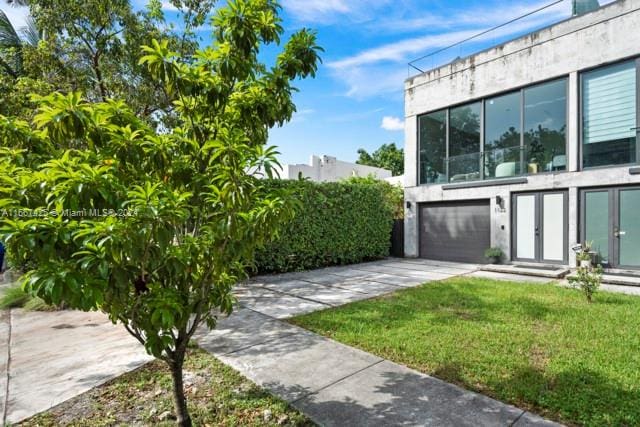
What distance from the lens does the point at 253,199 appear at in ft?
7.13

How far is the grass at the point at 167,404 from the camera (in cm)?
273

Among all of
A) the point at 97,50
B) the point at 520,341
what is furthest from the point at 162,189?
the point at 97,50

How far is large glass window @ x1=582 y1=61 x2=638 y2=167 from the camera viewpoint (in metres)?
8.38

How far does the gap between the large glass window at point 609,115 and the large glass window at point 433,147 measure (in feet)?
13.2

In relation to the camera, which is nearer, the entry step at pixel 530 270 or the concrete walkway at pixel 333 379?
the concrete walkway at pixel 333 379

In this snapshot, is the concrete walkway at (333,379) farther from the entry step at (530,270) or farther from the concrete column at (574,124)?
the concrete column at (574,124)

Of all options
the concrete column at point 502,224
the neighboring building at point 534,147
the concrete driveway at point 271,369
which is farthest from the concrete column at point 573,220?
the concrete driveway at point 271,369

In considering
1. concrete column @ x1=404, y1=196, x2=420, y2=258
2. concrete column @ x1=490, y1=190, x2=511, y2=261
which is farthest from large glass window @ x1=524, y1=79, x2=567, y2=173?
concrete column @ x1=404, y1=196, x2=420, y2=258

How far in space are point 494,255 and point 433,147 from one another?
4365 millimetres

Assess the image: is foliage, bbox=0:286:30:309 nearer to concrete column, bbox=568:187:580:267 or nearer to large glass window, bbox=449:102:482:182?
large glass window, bbox=449:102:482:182

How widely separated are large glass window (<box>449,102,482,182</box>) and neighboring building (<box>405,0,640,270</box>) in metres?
0.03

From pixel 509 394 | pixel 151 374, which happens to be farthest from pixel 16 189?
pixel 509 394

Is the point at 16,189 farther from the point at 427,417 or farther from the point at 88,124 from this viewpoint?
the point at 427,417

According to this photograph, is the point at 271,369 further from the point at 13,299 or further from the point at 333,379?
the point at 13,299
